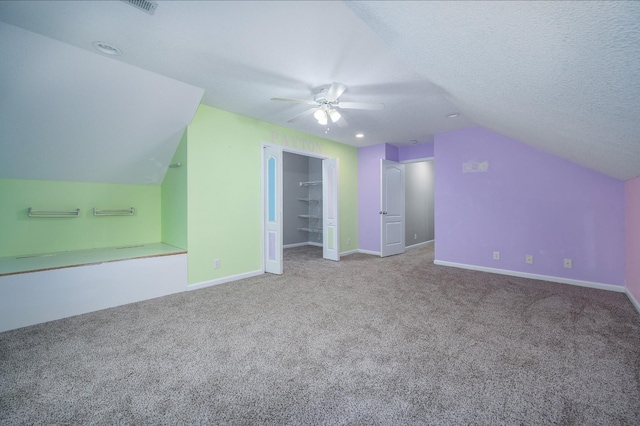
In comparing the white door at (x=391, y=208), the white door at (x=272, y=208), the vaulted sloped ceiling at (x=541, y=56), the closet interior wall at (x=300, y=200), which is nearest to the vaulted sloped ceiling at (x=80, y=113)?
the white door at (x=272, y=208)

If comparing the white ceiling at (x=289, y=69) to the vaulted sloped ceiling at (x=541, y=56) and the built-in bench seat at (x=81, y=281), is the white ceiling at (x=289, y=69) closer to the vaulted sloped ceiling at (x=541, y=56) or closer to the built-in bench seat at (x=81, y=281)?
the vaulted sloped ceiling at (x=541, y=56)

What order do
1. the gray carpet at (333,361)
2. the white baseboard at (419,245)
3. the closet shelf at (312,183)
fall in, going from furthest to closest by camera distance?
the closet shelf at (312,183), the white baseboard at (419,245), the gray carpet at (333,361)

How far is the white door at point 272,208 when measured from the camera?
13.7 feet

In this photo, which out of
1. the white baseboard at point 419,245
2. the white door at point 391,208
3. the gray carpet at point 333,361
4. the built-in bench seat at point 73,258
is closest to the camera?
the gray carpet at point 333,361

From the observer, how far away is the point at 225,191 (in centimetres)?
379

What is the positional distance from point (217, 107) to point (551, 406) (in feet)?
14.2

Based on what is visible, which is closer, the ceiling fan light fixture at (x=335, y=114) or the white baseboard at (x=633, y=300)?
the white baseboard at (x=633, y=300)

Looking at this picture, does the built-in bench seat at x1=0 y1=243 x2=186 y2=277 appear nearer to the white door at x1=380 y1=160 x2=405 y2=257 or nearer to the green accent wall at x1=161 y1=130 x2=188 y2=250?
the green accent wall at x1=161 y1=130 x2=188 y2=250

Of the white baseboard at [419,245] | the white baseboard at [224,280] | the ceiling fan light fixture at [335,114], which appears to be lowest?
the white baseboard at [224,280]

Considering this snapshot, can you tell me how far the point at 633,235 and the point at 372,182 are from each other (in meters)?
3.95

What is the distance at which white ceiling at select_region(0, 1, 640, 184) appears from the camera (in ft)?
4.09

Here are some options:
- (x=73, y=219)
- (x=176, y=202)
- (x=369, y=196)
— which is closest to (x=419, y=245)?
(x=369, y=196)

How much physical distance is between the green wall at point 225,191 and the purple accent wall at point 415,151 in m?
3.01

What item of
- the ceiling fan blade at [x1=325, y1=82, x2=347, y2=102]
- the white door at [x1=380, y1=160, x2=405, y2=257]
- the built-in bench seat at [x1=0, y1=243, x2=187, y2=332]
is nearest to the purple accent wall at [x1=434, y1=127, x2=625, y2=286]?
the white door at [x1=380, y1=160, x2=405, y2=257]
